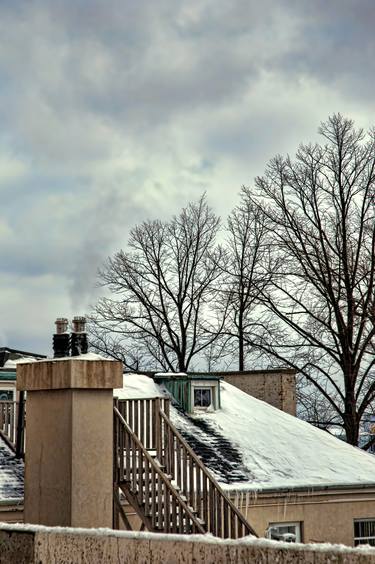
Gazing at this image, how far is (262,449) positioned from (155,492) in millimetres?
7976

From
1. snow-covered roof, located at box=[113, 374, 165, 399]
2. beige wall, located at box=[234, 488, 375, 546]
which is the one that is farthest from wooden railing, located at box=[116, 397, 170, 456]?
snow-covered roof, located at box=[113, 374, 165, 399]

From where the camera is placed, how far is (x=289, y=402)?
29.4m

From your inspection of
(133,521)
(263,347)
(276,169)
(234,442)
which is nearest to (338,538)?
(234,442)

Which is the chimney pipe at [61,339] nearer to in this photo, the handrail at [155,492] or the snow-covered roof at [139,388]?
the snow-covered roof at [139,388]

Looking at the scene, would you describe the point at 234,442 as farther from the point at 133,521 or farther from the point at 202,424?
the point at 133,521

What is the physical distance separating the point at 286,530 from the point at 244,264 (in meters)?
21.1

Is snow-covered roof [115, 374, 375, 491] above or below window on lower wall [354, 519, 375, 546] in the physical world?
above

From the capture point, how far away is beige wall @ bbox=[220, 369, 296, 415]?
29.3m

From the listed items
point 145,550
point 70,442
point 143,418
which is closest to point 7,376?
point 143,418

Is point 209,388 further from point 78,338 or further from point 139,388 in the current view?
point 78,338

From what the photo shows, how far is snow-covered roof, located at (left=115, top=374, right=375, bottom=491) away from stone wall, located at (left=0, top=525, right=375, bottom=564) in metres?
11.0

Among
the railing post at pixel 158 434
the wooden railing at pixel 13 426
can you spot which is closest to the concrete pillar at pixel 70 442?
the railing post at pixel 158 434

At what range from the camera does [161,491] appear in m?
14.5

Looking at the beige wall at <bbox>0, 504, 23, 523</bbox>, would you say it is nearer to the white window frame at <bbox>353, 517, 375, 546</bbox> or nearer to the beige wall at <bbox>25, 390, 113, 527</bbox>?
the beige wall at <bbox>25, 390, 113, 527</bbox>
